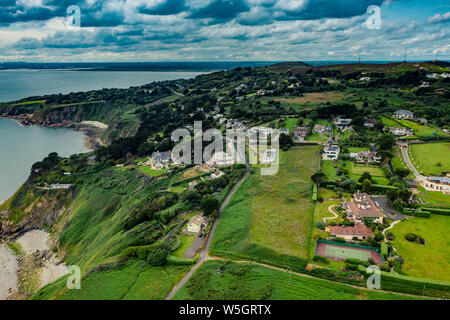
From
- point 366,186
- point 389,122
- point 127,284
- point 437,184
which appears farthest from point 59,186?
point 389,122

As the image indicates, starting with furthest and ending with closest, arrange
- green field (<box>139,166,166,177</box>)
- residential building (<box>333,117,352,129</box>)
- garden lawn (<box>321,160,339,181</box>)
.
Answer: residential building (<box>333,117,352,129</box>)
green field (<box>139,166,166,177</box>)
garden lawn (<box>321,160,339,181</box>)

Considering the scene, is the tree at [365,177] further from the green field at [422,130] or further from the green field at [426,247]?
the green field at [422,130]

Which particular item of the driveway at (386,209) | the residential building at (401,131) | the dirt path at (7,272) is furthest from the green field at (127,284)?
the residential building at (401,131)

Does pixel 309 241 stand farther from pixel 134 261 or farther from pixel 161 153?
pixel 161 153

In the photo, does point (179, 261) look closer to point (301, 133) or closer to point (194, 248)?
point (194, 248)

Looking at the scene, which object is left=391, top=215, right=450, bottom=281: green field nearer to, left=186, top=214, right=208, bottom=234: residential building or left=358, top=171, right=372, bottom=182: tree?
left=358, top=171, right=372, bottom=182: tree

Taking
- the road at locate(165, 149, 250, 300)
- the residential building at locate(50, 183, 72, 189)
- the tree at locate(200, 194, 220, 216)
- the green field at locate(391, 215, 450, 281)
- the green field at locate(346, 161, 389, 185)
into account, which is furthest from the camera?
the residential building at locate(50, 183, 72, 189)

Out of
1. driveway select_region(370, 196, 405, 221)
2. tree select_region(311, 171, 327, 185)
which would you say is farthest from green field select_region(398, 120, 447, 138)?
tree select_region(311, 171, 327, 185)

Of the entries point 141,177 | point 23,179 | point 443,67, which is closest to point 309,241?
point 141,177
